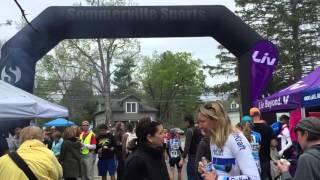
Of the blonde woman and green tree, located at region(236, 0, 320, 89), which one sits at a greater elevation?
green tree, located at region(236, 0, 320, 89)

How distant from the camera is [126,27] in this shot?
45.0 feet

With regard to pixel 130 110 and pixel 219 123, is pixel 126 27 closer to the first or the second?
pixel 219 123

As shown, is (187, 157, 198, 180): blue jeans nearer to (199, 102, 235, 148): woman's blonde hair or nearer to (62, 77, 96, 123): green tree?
(199, 102, 235, 148): woman's blonde hair

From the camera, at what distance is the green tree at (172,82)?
2907 inches

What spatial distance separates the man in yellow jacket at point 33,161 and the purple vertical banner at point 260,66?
8.92 meters

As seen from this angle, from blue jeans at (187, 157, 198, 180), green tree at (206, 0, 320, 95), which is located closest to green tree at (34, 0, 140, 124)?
green tree at (206, 0, 320, 95)

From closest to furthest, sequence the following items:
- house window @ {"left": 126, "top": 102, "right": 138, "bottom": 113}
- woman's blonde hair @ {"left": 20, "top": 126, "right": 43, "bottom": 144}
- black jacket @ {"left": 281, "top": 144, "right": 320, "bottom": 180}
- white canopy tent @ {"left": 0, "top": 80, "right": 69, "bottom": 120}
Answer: black jacket @ {"left": 281, "top": 144, "right": 320, "bottom": 180}
woman's blonde hair @ {"left": 20, "top": 126, "right": 43, "bottom": 144}
white canopy tent @ {"left": 0, "top": 80, "right": 69, "bottom": 120}
house window @ {"left": 126, "top": 102, "right": 138, "bottom": 113}

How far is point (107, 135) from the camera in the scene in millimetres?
14328

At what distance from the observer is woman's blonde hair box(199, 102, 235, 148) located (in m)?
4.18

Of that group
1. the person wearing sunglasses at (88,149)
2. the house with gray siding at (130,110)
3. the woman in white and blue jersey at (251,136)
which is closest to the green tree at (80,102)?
the house with gray siding at (130,110)

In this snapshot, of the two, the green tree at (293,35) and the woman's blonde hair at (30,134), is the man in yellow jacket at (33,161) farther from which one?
the green tree at (293,35)

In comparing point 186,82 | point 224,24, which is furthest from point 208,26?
point 186,82

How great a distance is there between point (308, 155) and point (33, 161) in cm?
286

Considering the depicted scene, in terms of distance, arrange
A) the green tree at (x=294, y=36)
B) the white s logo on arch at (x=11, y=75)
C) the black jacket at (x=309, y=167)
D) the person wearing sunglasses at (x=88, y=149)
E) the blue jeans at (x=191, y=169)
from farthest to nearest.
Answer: the green tree at (x=294, y=36)
the person wearing sunglasses at (x=88, y=149)
the white s logo on arch at (x=11, y=75)
the blue jeans at (x=191, y=169)
the black jacket at (x=309, y=167)
